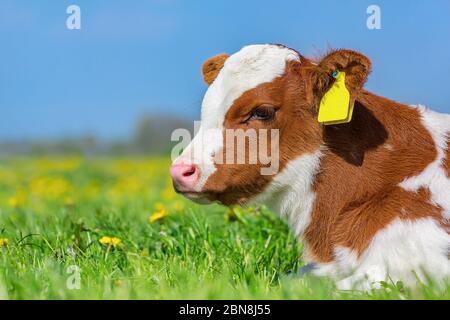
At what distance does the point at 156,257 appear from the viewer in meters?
6.00

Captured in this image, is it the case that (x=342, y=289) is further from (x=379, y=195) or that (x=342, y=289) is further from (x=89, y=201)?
(x=89, y=201)

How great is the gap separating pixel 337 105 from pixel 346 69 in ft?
0.97

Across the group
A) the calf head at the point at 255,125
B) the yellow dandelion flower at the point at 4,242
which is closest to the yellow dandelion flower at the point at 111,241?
the yellow dandelion flower at the point at 4,242

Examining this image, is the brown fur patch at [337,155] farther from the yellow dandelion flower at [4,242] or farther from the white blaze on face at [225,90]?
the yellow dandelion flower at [4,242]

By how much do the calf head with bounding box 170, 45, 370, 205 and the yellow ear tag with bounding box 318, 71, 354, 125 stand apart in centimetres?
5

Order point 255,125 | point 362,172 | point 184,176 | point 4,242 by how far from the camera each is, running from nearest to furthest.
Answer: point 184,176, point 255,125, point 362,172, point 4,242

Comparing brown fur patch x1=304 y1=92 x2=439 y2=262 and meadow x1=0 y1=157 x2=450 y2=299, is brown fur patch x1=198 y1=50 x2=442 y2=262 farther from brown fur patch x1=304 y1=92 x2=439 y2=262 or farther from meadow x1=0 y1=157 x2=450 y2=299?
meadow x1=0 y1=157 x2=450 y2=299

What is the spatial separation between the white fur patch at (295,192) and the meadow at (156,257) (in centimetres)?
40

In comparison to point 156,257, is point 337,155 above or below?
above

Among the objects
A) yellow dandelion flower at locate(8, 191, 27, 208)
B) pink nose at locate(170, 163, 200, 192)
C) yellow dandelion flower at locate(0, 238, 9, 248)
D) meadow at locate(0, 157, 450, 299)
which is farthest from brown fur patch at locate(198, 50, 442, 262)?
yellow dandelion flower at locate(8, 191, 27, 208)

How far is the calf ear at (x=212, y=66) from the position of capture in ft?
18.3

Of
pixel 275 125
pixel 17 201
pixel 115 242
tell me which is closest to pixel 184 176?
pixel 275 125

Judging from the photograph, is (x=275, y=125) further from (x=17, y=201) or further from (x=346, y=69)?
(x=17, y=201)
